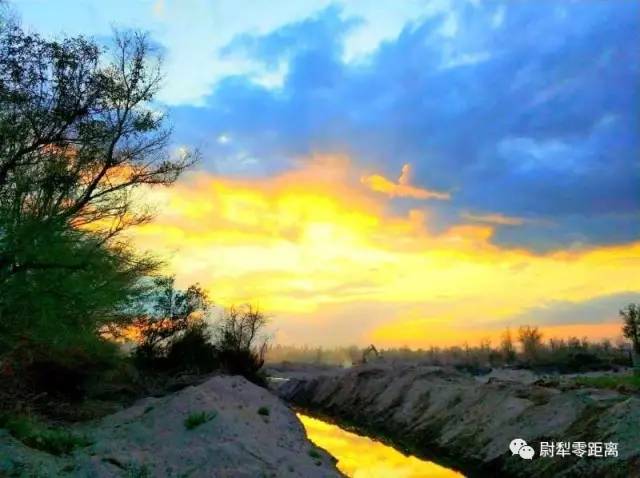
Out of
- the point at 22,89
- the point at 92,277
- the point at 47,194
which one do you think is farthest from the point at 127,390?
the point at 22,89

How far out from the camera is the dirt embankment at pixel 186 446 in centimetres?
1176

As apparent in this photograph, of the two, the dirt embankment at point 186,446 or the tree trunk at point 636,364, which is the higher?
the tree trunk at point 636,364

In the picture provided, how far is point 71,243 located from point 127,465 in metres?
7.02

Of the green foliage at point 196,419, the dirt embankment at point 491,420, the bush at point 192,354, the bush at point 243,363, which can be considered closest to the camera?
the green foliage at point 196,419

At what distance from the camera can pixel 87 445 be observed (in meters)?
13.8

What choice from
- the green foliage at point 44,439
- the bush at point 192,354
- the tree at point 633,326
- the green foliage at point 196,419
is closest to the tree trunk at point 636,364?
the tree at point 633,326

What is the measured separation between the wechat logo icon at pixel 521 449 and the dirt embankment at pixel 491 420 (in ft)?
0.70

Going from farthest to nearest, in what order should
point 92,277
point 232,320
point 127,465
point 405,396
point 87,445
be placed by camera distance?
point 232,320 → point 405,396 → point 92,277 → point 87,445 → point 127,465

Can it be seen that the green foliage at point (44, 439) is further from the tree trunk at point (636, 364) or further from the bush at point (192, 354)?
the tree trunk at point (636, 364)

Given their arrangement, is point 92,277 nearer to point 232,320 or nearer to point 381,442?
point 381,442

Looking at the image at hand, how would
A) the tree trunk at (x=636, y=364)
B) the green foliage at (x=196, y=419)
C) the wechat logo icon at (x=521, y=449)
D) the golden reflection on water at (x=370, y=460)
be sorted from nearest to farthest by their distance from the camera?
the green foliage at (x=196, y=419), the wechat logo icon at (x=521, y=449), the golden reflection on water at (x=370, y=460), the tree trunk at (x=636, y=364)

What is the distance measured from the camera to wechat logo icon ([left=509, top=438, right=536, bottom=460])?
70.7 feet

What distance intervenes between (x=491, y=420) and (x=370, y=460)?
5.79 metres

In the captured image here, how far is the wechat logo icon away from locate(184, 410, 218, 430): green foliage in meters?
11.7
